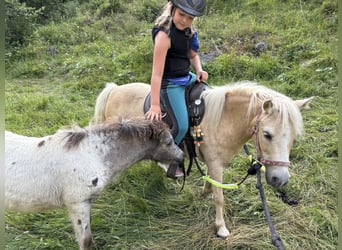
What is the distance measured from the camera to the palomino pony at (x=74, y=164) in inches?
88.0

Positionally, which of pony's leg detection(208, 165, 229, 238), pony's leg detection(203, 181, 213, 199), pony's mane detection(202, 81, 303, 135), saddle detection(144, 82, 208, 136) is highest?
pony's mane detection(202, 81, 303, 135)

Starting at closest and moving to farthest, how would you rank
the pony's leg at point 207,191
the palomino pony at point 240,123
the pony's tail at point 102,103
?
the palomino pony at point 240,123 < the pony's leg at point 207,191 < the pony's tail at point 102,103

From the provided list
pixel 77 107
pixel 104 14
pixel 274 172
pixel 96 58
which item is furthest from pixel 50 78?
pixel 274 172

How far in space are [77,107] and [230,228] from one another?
10.5 feet

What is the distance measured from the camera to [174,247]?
2.68m

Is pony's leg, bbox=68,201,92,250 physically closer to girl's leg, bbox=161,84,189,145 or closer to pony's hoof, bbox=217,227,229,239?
girl's leg, bbox=161,84,189,145

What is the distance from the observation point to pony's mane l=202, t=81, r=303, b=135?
222cm

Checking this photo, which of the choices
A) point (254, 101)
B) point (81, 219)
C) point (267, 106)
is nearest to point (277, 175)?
point (267, 106)

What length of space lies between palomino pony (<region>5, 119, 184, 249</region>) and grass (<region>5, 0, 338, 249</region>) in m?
0.53

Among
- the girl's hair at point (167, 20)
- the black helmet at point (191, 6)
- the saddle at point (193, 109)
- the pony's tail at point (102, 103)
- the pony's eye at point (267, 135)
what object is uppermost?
the black helmet at point (191, 6)

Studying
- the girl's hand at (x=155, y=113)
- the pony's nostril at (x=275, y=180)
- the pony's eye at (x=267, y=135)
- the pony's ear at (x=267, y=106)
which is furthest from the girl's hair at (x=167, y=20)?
the pony's nostril at (x=275, y=180)

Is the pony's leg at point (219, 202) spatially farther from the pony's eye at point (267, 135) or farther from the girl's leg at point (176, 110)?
the pony's eye at point (267, 135)

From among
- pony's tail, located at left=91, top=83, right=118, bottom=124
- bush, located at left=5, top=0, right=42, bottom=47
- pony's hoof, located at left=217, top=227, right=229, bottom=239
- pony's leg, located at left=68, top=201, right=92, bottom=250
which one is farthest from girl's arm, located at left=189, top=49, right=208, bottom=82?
bush, located at left=5, top=0, right=42, bottom=47

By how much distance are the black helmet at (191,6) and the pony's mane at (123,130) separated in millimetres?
833
